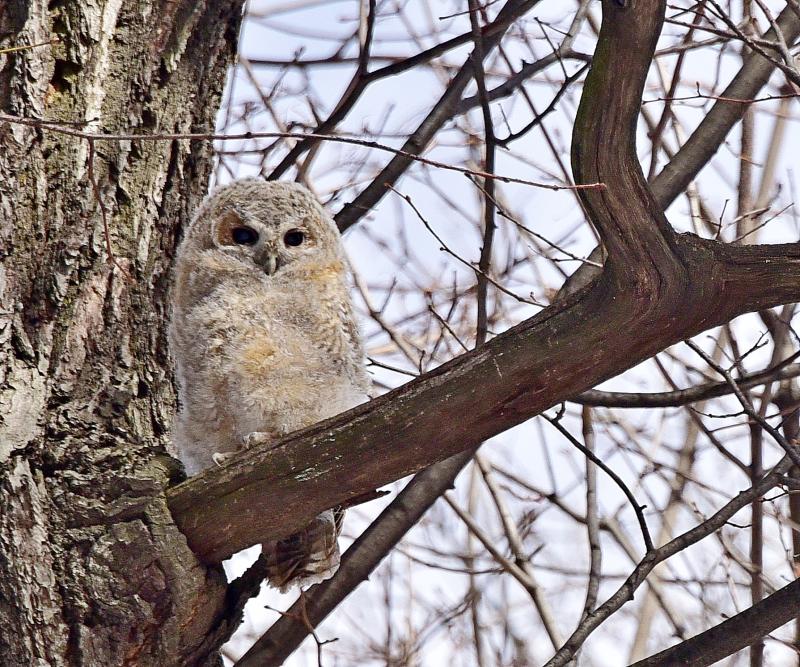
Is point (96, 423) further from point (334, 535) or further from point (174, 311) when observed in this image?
point (334, 535)

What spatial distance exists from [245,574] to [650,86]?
11.0 ft

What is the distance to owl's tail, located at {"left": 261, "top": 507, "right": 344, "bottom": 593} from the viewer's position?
8.43ft

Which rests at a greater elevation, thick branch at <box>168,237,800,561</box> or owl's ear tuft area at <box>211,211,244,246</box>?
owl's ear tuft area at <box>211,211,244,246</box>

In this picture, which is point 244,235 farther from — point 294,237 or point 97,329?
point 97,329

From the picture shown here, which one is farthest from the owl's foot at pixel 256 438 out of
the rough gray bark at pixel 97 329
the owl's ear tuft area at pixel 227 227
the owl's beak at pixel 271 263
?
the owl's ear tuft area at pixel 227 227

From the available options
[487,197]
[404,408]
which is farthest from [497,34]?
[404,408]

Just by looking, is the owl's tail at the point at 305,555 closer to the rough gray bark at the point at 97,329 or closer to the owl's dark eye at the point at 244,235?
the rough gray bark at the point at 97,329

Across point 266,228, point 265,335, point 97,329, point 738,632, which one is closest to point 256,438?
point 265,335

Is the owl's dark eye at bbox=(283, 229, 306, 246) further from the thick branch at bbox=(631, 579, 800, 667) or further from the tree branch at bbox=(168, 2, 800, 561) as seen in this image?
the thick branch at bbox=(631, 579, 800, 667)

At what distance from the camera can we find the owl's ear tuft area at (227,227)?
9.80 feet

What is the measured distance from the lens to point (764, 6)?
282 centimetres

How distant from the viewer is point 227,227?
301 cm

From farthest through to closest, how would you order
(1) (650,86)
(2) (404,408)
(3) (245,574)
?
(1) (650,86) < (3) (245,574) < (2) (404,408)

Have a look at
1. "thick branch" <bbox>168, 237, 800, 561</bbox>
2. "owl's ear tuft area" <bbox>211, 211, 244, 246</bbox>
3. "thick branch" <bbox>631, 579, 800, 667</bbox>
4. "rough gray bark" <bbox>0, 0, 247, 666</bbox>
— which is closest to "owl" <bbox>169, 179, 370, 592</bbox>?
"owl's ear tuft area" <bbox>211, 211, 244, 246</bbox>
